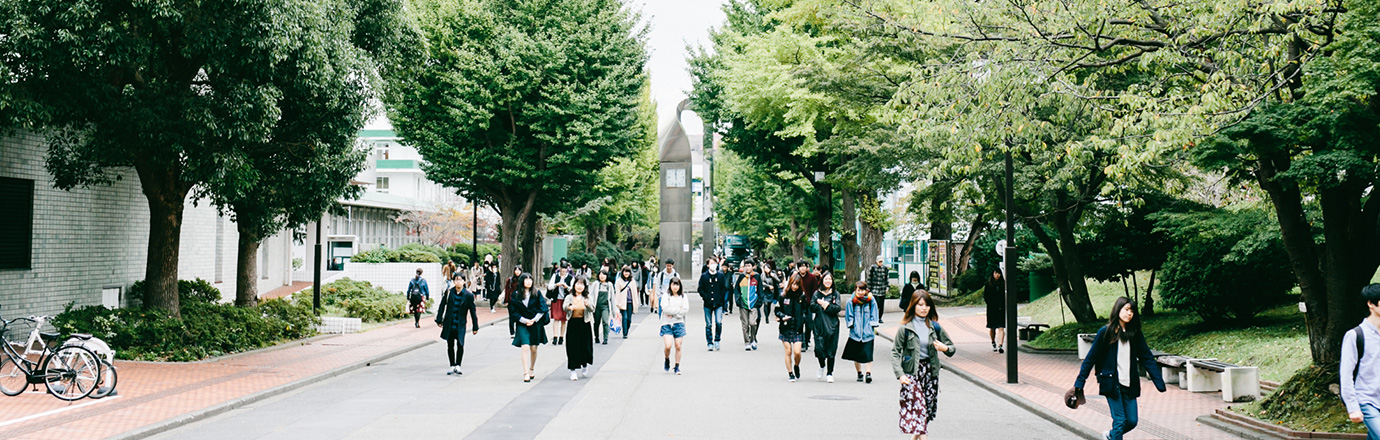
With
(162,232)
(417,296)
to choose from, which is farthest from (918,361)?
(417,296)

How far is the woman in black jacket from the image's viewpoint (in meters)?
14.0

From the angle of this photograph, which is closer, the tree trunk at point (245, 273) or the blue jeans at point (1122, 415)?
the blue jeans at point (1122, 415)

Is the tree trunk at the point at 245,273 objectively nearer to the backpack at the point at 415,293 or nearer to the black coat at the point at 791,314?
the backpack at the point at 415,293

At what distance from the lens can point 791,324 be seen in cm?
1406

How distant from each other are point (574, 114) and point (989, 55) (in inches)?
867

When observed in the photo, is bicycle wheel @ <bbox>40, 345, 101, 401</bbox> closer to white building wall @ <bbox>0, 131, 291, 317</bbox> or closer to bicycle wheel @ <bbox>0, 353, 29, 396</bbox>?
bicycle wheel @ <bbox>0, 353, 29, 396</bbox>

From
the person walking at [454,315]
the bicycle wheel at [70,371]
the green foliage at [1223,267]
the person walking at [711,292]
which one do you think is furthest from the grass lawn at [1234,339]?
the bicycle wheel at [70,371]

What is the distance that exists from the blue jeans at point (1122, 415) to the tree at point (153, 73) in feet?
38.2

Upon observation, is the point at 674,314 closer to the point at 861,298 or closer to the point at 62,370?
the point at 861,298

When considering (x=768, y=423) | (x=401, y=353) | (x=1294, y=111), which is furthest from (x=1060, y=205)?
(x=401, y=353)

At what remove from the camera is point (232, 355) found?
16.4 m

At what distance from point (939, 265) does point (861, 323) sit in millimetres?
19714

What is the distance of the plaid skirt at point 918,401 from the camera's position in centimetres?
848

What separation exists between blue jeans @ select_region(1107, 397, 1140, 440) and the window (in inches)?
654
